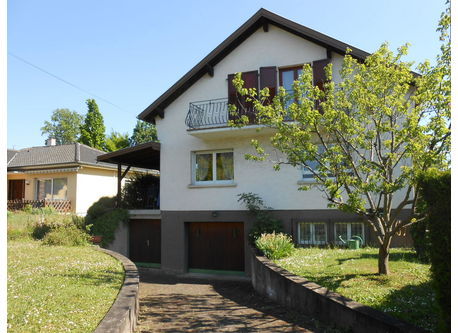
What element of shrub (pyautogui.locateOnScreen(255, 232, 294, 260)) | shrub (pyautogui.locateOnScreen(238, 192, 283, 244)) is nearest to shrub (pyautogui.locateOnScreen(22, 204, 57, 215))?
shrub (pyautogui.locateOnScreen(238, 192, 283, 244))

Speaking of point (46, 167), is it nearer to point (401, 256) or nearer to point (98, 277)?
point (98, 277)

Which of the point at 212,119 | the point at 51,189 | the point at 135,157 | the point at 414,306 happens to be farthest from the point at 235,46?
the point at 51,189

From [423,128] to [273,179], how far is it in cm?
727

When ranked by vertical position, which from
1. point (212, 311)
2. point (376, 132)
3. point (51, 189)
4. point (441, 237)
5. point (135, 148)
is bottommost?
point (212, 311)

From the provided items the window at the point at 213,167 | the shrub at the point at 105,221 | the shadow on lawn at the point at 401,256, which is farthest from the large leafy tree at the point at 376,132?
the shrub at the point at 105,221

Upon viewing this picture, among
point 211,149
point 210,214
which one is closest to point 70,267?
point 210,214

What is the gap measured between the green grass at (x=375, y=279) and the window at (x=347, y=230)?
1.24m

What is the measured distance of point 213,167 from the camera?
48.5 feet

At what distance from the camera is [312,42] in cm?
1330

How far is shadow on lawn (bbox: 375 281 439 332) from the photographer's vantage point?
5.14m

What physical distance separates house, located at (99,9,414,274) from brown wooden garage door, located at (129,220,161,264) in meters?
0.07

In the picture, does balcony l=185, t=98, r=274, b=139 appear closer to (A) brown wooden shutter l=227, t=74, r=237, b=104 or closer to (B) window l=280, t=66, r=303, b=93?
(A) brown wooden shutter l=227, t=74, r=237, b=104

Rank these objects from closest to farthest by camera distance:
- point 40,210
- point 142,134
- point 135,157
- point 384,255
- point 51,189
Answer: point 384,255 → point 135,157 → point 40,210 → point 51,189 → point 142,134

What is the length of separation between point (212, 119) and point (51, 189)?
17193 millimetres
